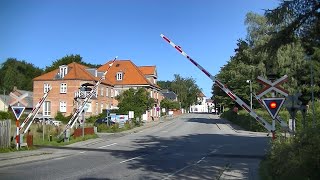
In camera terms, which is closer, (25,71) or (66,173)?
(66,173)

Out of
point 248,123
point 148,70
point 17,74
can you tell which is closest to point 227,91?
point 248,123

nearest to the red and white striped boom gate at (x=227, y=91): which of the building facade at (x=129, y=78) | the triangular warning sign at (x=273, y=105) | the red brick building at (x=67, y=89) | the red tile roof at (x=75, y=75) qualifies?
the triangular warning sign at (x=273, y=105)

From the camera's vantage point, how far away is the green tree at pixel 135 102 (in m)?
59.8

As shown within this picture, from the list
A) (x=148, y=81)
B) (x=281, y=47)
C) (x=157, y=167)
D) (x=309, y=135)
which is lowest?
(x=157, y=167)

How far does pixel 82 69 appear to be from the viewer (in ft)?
228

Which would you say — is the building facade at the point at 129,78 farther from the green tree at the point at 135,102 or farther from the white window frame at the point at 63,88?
the green tree at the point at 135,102

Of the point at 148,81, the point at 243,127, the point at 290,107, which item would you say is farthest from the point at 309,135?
the point at 148,81

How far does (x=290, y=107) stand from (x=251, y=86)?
4144 centimetres

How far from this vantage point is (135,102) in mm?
62656

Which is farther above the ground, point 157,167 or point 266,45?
point 266,45

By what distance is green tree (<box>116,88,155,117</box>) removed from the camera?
59825 millimetres

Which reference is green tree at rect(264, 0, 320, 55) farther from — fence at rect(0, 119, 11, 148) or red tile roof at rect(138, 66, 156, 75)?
red tile roof at rect(138, 66, 156, 75)

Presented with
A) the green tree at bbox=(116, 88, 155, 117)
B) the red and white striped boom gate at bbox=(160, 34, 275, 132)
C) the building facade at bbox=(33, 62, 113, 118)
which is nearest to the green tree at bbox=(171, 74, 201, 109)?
the building facade at bbox=(33, 62, 113, 118)

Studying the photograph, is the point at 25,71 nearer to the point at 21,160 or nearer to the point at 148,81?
the point at 148,81
